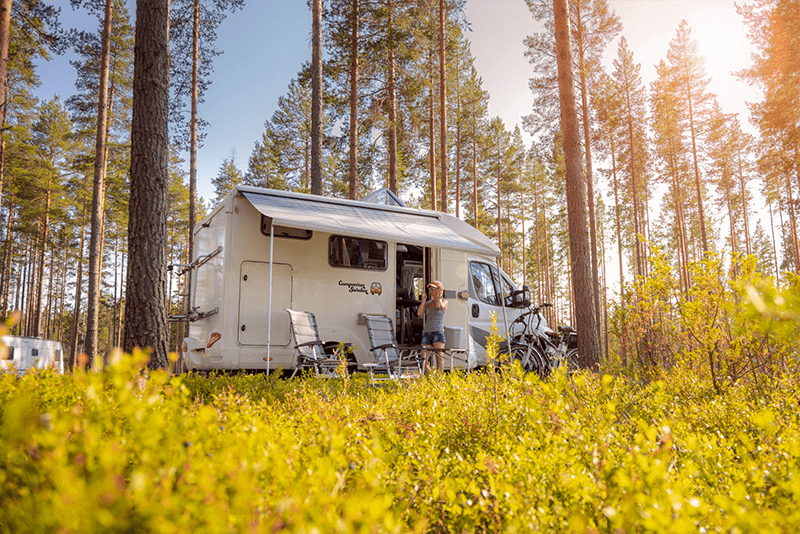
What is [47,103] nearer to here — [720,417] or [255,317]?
[255,317]

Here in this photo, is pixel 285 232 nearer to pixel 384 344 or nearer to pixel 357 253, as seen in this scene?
pixel 357 253

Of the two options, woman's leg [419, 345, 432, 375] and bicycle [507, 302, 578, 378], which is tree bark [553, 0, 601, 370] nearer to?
bicycle [507, 302, 578, 378]

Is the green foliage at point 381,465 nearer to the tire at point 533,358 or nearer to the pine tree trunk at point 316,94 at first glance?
the tire at point 533,358

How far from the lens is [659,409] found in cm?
339

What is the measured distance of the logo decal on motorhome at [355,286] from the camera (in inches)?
277

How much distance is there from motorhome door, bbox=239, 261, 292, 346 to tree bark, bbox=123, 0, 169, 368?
4.20 feet

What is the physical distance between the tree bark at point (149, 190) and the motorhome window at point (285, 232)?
1525mm

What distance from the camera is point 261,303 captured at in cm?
641

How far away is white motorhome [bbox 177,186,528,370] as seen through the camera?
624cm

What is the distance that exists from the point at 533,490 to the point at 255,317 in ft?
16.7

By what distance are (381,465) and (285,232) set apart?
5.18m

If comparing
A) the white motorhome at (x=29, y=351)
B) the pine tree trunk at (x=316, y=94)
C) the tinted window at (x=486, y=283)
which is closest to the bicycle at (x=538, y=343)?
the tinted window at (x=486, y=283)

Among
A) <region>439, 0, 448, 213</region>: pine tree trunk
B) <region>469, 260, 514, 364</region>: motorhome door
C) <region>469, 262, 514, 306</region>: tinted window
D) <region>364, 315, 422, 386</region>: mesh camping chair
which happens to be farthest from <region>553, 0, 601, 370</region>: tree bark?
<region>439, 0, 448, 213</region>: pine tree trunk

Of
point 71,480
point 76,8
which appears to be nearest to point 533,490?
point 71,480
